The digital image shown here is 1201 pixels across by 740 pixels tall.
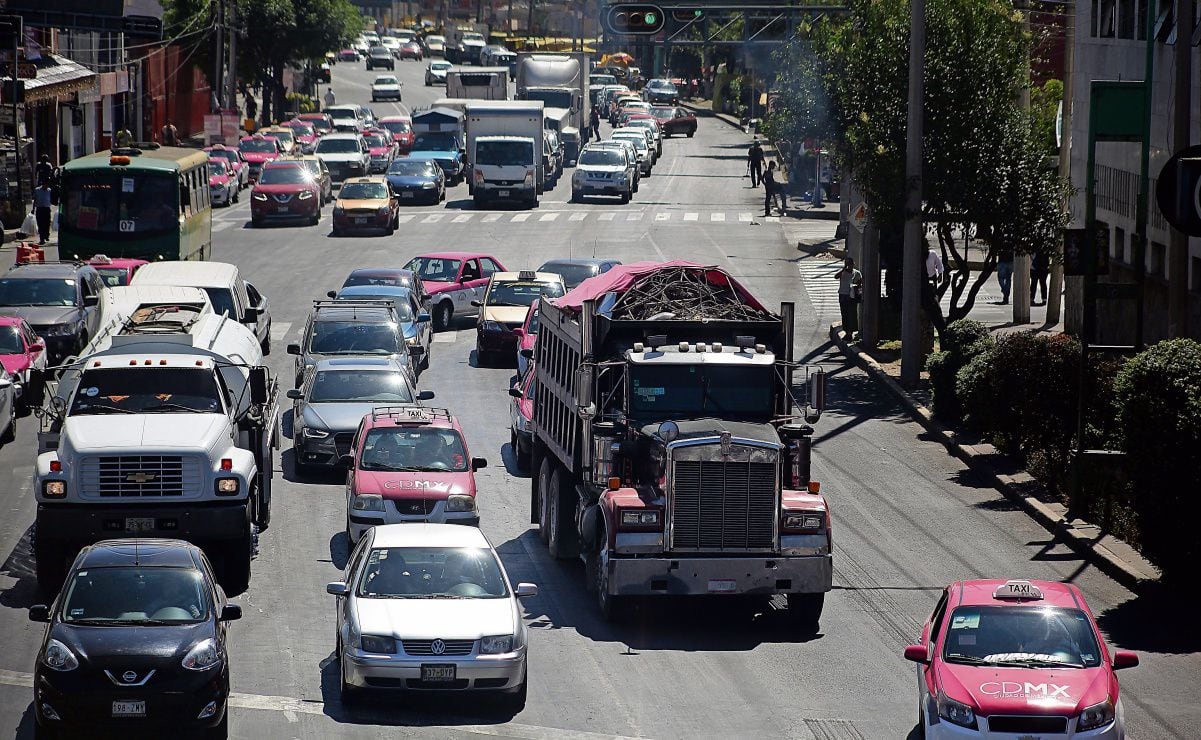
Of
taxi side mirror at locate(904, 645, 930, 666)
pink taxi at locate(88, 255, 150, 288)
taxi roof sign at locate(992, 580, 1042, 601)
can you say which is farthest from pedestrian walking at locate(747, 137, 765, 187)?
Answer: taxi side mirror at locate(904, 645, 930, 666)

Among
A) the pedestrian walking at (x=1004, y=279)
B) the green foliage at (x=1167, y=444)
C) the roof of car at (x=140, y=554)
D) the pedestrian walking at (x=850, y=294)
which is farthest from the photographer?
the pedestrian walking at (x=1004, y=279)

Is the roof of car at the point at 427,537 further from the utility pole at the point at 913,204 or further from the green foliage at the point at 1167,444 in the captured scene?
the utility pole at the point at 913,204

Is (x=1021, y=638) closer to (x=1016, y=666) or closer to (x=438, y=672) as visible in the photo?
(x=1016, y=666)

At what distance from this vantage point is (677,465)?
17859 millimetres

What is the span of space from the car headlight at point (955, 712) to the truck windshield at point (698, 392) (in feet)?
19.7

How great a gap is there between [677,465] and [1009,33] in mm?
19722

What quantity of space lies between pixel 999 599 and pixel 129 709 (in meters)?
7.23

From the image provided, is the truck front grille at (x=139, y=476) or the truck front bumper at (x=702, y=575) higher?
the truck front grille at (x=139, y=476)

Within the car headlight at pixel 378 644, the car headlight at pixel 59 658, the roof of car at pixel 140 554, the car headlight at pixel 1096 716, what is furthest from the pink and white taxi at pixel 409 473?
the car headlight at pixel 1096 716

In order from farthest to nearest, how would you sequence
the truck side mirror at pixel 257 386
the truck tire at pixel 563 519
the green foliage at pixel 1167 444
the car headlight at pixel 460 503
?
the truck side mirror at pixel 257 386, the car headlight at pixel 460 503, the truck tire at pixel 563 519, the green foliage at pixel 1167 444

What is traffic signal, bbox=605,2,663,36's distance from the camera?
1535 inches

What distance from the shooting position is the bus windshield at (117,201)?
3841 cm

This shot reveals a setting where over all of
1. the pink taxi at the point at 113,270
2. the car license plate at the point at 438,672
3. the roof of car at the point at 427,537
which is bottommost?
the car license plate at the point at 438,672

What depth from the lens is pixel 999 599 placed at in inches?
567
